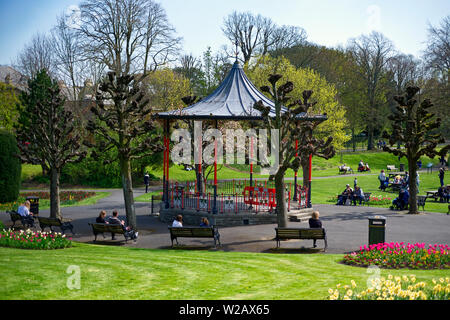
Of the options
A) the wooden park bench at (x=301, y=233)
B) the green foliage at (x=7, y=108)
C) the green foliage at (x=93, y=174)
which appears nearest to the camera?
the wooden park bench at (x=301, y=233)

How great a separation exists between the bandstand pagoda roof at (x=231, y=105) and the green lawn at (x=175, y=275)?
801cm

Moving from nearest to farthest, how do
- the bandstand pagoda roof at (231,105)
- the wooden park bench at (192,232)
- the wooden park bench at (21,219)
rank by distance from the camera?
the wooden park bench at (192,232) → the wooden park bench at (21,219) → the bandstand pagoda roof at (231,105)

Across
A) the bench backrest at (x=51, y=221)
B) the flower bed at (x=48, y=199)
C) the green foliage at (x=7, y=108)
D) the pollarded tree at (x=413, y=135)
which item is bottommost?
the bench backrest at (x=51, y=221)

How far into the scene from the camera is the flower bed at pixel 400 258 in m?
11.1

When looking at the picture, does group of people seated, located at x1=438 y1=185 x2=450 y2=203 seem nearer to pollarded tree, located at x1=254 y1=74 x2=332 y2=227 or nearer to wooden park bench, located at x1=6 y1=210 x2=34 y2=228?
pollarded tree, located at x1=254 y1=74 x2=332 y2=227

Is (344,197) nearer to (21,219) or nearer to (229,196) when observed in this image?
(229,196)

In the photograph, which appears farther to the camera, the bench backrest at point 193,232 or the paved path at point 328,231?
the paved path at point 328,231

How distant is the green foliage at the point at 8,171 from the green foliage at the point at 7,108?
13054 millimetres

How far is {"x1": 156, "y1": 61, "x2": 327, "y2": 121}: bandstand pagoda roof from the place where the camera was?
62.5 ft

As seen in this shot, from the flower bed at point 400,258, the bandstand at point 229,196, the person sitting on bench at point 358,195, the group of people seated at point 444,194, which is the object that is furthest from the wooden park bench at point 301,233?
the group of people seated at point 444,194

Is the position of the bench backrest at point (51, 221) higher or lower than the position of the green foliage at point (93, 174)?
lower

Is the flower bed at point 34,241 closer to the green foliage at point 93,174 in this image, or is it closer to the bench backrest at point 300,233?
the bench backrest at point 300,233
